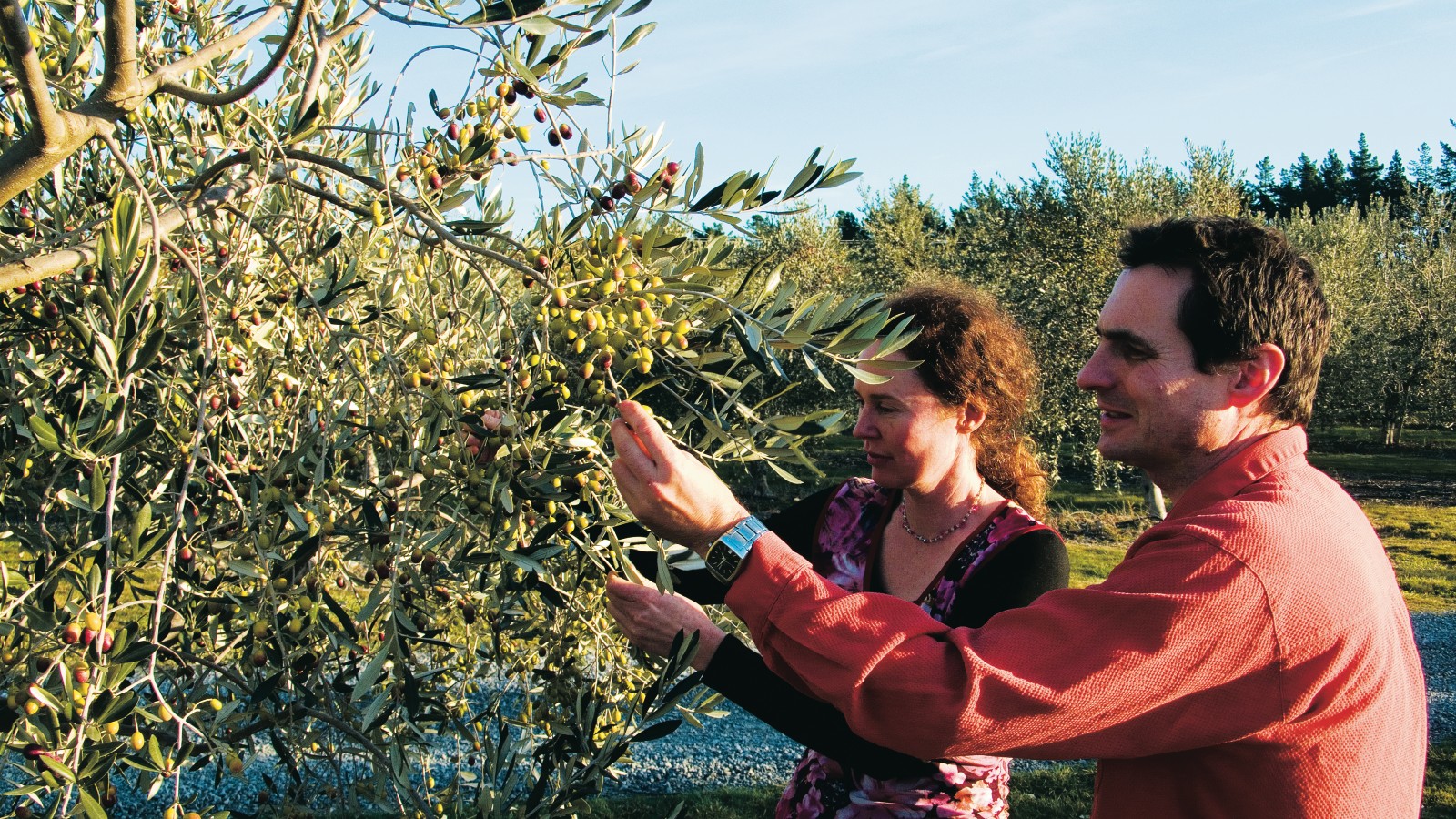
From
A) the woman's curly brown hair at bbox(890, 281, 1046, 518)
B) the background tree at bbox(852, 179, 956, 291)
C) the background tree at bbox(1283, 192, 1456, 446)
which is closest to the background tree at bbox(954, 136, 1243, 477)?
the background tree at bbox(852, 179, 956, 291)

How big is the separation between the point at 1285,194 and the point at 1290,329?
66277 millimetres

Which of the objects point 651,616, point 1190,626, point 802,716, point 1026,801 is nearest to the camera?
point 1190,626

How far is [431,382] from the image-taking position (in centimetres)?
199

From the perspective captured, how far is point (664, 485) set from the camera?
1.65 meters

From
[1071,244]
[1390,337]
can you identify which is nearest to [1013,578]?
[1071,244]

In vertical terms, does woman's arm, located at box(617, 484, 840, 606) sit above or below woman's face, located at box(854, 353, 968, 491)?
below

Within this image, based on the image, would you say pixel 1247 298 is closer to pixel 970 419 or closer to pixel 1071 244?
pixel 970 419

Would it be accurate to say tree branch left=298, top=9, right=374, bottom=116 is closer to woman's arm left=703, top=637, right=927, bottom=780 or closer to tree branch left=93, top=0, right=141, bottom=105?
tree branch left=93, top=0, right=141, bottom=105

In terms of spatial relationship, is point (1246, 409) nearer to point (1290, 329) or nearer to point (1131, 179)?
point (1290, 329)

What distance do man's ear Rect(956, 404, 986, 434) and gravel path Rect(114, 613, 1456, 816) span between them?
4347mm

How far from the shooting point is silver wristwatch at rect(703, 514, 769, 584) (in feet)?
5.48

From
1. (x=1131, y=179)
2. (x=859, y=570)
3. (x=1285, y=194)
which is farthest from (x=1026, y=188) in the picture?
(x=1285, y=194)

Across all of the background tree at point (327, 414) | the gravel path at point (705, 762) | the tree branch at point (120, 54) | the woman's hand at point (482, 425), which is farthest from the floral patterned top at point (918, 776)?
the gravel path at point (705, 762)

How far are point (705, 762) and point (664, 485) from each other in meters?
6.36
